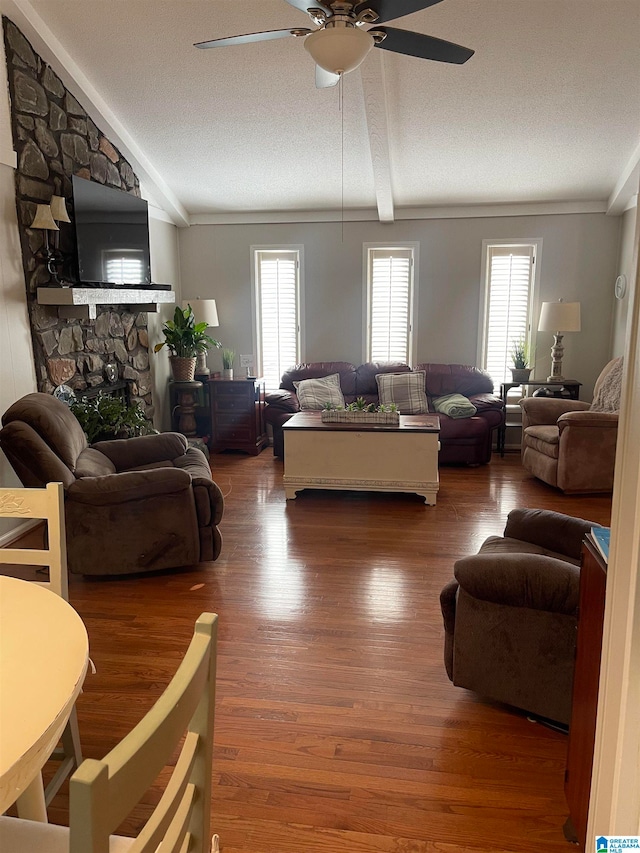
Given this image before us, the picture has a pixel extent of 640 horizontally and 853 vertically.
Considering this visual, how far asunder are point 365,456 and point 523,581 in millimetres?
2648

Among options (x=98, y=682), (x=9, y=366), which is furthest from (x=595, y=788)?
(x=9, y=366)

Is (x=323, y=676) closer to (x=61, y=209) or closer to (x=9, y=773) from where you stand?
(x=9, y=773)

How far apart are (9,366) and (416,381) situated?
150 inches

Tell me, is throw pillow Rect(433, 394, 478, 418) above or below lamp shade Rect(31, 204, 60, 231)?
below

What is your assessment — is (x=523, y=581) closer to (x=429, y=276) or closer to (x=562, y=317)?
(x=562, y=317)

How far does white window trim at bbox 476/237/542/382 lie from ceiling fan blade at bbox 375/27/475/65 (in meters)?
3.93

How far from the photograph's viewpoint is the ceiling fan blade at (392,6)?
88.9 inches

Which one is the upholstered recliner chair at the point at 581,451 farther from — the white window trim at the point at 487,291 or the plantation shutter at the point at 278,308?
the plantation shutter at the point at 278,308

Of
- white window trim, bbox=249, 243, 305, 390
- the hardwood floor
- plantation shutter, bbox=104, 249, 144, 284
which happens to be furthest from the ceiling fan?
white window trim, bbox=249, 243, 305, 390

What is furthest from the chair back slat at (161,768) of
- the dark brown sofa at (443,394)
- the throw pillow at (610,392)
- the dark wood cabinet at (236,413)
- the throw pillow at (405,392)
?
the dark wood cabinet at (236,413)

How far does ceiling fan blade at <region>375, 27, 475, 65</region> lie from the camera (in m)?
2.59

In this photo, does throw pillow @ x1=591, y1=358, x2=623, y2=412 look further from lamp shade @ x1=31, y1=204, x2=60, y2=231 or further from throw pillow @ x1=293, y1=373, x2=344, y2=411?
lamp shade @ x1=31, y1=204, x2=60, y2=231

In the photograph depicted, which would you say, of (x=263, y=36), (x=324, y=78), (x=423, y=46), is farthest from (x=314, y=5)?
(x=324, y=78)

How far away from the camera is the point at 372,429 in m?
4.73
